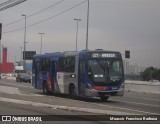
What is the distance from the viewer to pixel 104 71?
27.3m

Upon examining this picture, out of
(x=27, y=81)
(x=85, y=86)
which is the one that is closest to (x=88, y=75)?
(x=85, y=86)

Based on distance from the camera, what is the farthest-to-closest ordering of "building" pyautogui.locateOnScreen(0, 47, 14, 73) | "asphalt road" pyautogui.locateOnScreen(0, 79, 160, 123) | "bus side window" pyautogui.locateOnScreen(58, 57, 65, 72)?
"building" pyautogui.locateOnScreen(0, 47, 14, 73)
"bus side window" pyautogui.locateOnScreen(58, 57, 65, 72)
"asphalt road" pyautogui.locateOnScreen(0, 79, 160, 123)

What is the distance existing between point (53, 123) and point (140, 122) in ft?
9.66

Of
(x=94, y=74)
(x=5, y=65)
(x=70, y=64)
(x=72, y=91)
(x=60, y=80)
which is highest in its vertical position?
(x=5, y=65)

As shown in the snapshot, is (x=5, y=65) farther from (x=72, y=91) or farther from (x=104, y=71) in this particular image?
(x=104, y=71)

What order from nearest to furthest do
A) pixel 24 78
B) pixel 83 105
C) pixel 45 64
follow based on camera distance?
pixel 83 105 < pixel 45 64 < pixel 24 78

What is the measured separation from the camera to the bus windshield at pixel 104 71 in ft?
89.4

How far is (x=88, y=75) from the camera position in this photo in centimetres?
2728

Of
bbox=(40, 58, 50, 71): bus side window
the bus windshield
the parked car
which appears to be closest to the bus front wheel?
the bus windshield

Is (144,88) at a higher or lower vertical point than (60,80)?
lower

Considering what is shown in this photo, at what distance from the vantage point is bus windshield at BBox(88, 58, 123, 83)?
27.2 meters

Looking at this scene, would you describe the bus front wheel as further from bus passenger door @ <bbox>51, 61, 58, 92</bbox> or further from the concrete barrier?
the concrete barrier

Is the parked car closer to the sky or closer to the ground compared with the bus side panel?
closer to the ground

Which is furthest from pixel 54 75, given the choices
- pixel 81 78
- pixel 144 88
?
pixel 144 88
